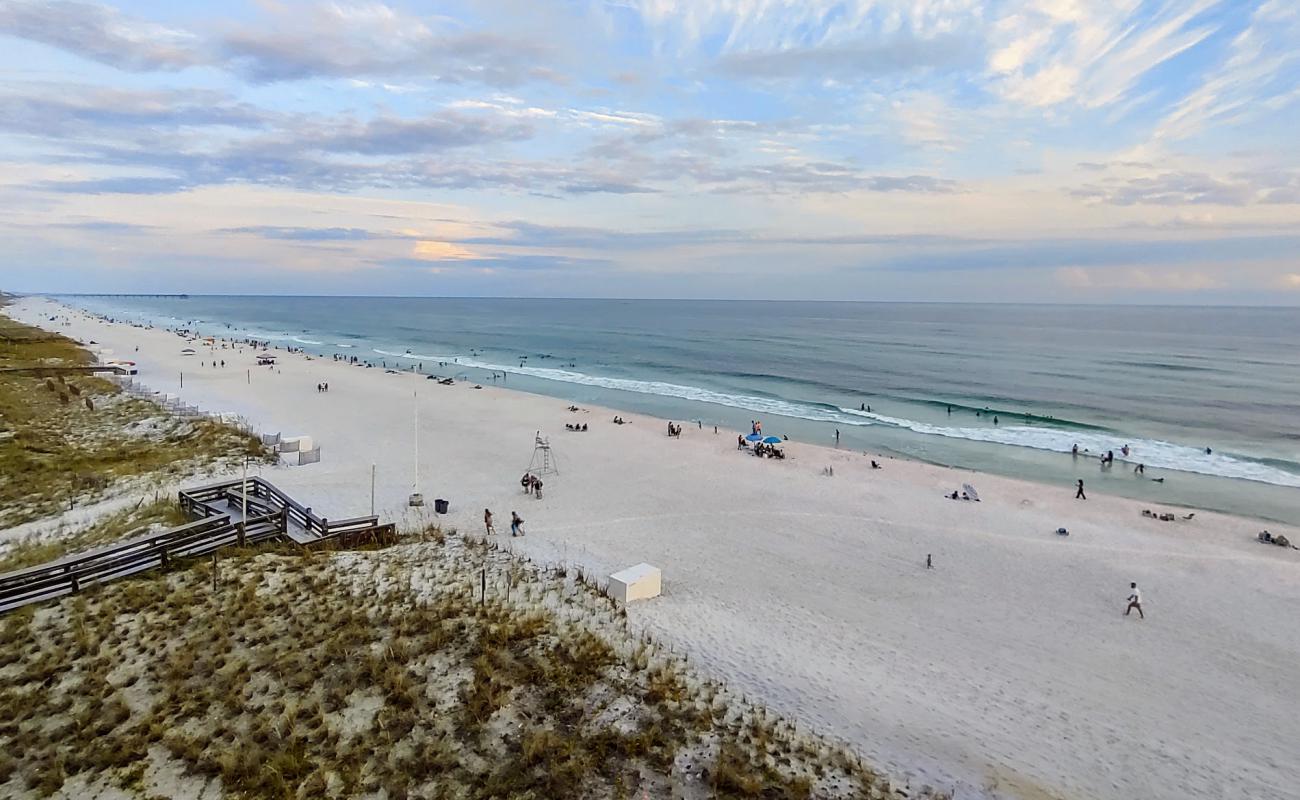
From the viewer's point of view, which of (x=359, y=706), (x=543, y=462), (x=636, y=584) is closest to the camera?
(x=359, y=706)

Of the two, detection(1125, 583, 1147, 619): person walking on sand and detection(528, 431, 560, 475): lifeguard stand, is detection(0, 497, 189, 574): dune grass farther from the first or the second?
detection(1125, 583, 1147, 619): person walking on sand

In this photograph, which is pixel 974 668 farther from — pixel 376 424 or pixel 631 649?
pixel 376 424

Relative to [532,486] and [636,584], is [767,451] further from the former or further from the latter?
[636,584]

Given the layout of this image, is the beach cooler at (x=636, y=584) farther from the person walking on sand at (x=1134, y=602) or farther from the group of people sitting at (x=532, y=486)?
the person walking on sand at (x=1134, y=602)

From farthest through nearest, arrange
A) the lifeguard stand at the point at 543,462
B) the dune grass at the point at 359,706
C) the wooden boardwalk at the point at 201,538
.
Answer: the lifeguard stand at the point at 543,462 → the wooden boardwalk at the point at 201,538 → the dune grass at the point at 359,706

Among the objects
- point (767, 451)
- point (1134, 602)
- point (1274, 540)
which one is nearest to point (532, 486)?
point (767, 451)

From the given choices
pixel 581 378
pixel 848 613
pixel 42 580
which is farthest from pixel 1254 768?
pixel 581 378

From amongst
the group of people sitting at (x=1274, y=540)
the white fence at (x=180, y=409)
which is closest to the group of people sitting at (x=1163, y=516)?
the group of people sitting at (x=1274, y=540)

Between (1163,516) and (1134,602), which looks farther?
(1163,516)
